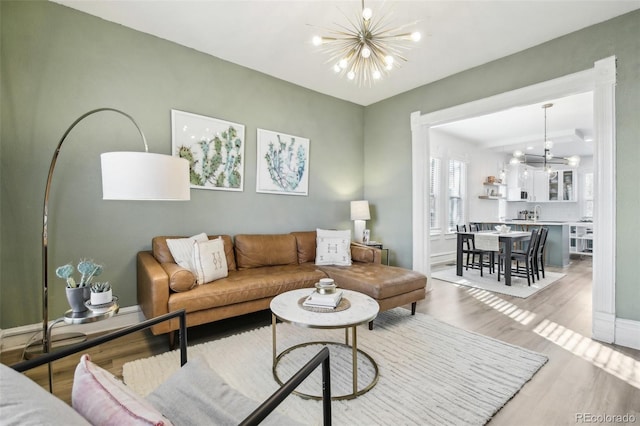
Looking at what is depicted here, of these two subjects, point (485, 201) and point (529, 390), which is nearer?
point (529, 390)

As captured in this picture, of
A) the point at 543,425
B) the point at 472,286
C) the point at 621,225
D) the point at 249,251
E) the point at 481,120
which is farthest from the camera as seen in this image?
the point at 481,120

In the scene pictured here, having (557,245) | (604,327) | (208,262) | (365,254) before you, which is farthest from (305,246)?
(557,245)

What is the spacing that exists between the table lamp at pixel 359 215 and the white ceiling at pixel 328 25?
177cm

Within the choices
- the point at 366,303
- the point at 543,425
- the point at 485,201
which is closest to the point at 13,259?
the point at 366,303

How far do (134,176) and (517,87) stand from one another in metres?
3.88

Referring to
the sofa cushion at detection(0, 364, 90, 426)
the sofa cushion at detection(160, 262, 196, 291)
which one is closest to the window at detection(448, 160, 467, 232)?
the sofa cushion at detection(160, 262, 196, 291)

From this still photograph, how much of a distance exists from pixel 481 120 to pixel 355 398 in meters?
5.80

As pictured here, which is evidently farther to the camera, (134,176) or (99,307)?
(134,176)

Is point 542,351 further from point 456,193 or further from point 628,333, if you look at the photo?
point 456,193

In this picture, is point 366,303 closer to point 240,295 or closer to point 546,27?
point 240,295

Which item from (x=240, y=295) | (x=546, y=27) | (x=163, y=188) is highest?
(x=546, y=27)

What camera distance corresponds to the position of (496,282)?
15.7ft

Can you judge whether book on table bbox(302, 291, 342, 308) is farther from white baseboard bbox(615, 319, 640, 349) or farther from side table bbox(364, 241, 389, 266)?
white baseboard bbox(615, 319, 640, 349)

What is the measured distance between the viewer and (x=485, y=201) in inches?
311
